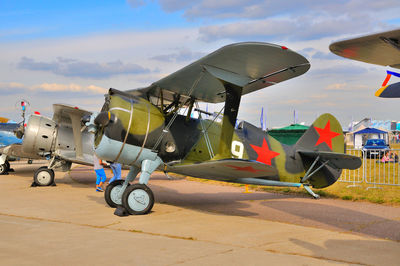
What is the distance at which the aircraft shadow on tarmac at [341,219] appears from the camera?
625 cm

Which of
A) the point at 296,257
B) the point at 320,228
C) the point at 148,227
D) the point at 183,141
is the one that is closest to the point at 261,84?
the point at 183,141

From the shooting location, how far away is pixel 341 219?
732 centimetres

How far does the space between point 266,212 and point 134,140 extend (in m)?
3.07

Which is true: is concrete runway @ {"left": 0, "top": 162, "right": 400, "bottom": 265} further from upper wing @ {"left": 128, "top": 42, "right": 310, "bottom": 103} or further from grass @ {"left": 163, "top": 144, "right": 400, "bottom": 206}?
upper wing @ {"left": 128, "top": 42, "right": 310, "bottom": 103}

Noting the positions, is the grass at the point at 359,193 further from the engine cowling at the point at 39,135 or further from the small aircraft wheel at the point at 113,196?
the engine cowling at the point at 39,135

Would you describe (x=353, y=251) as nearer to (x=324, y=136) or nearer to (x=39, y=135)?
(x=324, y=136)

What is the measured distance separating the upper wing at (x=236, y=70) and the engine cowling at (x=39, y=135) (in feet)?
18.9

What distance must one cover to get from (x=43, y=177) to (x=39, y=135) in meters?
1.41

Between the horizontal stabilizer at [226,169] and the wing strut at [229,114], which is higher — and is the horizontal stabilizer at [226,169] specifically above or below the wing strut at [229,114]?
below

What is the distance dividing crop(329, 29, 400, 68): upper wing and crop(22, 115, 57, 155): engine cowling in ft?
37.2

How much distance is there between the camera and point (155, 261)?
13.1 feet

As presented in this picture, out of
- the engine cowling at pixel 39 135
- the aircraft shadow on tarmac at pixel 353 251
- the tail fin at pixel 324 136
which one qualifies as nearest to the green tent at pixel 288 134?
the tail fin at pixel 324 136

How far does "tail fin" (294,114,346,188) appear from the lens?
953 cm

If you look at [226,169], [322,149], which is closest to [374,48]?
[226,169]
